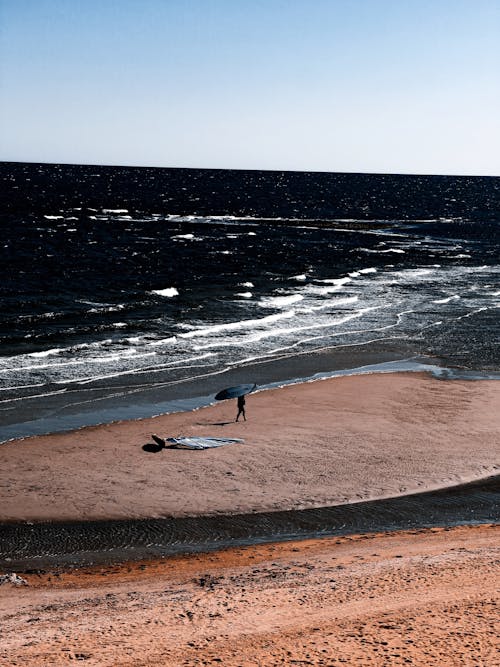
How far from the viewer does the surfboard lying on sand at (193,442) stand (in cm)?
2372

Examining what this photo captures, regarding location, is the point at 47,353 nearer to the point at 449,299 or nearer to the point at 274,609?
the point at 274,609

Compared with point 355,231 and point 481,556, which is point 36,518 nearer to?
point 481,556

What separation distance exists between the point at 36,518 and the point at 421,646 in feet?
34.8

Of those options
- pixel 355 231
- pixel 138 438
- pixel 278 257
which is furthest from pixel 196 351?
pixel 355 231

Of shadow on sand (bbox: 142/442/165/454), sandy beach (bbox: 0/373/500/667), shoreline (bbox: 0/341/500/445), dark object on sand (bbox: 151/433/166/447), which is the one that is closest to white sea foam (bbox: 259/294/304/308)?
shoreline (bbox: 0/341/500/445)

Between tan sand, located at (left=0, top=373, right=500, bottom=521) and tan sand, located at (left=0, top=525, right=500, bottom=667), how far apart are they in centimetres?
348

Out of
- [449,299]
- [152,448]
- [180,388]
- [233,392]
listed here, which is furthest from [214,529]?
[449,299]

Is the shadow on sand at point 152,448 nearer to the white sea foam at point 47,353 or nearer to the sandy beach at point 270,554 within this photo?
the sandy beach at point 270,554

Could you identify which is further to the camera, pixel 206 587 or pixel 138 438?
pixel 138 438

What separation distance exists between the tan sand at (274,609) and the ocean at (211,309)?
1136cm

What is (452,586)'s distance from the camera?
1384 centimetres

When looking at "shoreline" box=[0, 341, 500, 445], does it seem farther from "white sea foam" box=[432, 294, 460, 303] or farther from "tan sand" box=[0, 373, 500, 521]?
"white sea foam" box=[432, 294, 460, 303]

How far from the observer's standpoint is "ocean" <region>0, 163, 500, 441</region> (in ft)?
105

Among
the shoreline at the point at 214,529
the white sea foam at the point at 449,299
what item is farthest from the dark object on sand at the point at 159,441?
the white sea foam at the point at 449,299
